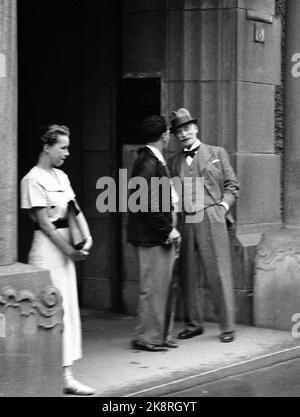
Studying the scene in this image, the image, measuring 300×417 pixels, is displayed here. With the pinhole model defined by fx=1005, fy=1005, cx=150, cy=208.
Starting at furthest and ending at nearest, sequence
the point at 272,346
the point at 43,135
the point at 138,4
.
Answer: the point at 138,4 < the point at 272,346 < the point at 43,135

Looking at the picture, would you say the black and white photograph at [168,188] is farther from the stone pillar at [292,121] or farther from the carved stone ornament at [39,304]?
the carved stone ornament at [39,304]

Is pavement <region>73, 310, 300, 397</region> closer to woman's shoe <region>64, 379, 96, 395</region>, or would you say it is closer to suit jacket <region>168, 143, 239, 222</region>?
woman's shoe <region>64, 379, 96, 395</region>

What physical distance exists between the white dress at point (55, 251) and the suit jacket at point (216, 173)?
2.20m

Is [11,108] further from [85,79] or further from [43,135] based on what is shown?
[85,79]

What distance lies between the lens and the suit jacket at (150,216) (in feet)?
27.5

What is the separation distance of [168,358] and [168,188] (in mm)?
1425

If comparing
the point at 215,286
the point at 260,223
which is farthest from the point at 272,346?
the point at 260,223

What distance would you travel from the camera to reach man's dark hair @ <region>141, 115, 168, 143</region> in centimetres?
849

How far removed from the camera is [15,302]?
6.51m

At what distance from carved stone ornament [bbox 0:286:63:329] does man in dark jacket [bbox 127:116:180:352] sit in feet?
6.10

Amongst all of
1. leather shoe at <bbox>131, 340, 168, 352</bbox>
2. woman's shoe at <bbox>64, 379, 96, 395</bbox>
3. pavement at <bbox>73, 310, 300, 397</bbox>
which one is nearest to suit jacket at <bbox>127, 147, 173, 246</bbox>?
leather shoe at <bbox>131, 340, 168, 352</bbox>

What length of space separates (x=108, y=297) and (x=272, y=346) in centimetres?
225

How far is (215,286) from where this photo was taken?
30.1ft

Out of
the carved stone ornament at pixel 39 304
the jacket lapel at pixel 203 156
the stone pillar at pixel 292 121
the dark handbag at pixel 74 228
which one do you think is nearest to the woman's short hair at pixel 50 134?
the dark handbag at pixel 74 228
